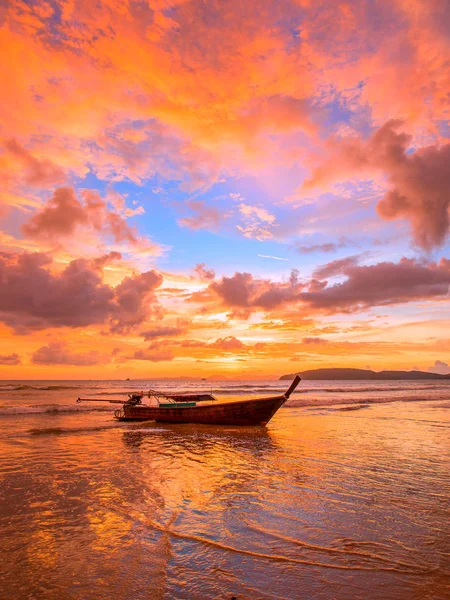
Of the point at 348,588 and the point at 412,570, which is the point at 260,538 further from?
the point at 412,570

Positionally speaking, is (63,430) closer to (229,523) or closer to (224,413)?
(224,413)

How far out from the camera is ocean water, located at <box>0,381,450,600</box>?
201 inches

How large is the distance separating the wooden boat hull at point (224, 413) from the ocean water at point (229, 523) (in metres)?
7.36

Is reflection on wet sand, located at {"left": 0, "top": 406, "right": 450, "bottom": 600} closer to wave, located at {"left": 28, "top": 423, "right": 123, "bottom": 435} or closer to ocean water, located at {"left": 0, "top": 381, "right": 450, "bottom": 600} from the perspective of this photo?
ocean water, located at {"left": 0, "top": 381, "right": 450, "bottom": 600}

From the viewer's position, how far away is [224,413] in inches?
944

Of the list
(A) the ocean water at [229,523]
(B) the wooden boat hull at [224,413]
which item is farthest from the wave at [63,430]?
(A) the ocean water at [229,523]

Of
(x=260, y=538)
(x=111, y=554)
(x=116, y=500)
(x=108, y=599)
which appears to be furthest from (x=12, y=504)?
(x=260, y=538)

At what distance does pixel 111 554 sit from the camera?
6062mm

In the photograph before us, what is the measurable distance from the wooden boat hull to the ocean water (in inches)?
290

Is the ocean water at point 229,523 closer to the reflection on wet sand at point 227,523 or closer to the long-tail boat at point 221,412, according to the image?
the reflection on wet sand at point 227,523

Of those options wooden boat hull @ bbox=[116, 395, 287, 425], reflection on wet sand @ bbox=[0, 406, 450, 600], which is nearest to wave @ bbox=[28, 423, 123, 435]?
wooden boat hull @ bbox=[116, 395, 287, 425]

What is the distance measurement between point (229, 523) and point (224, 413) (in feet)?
55.7

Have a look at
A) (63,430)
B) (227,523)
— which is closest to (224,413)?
(63,430)

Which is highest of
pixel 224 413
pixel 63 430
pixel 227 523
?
pixel 227 523
